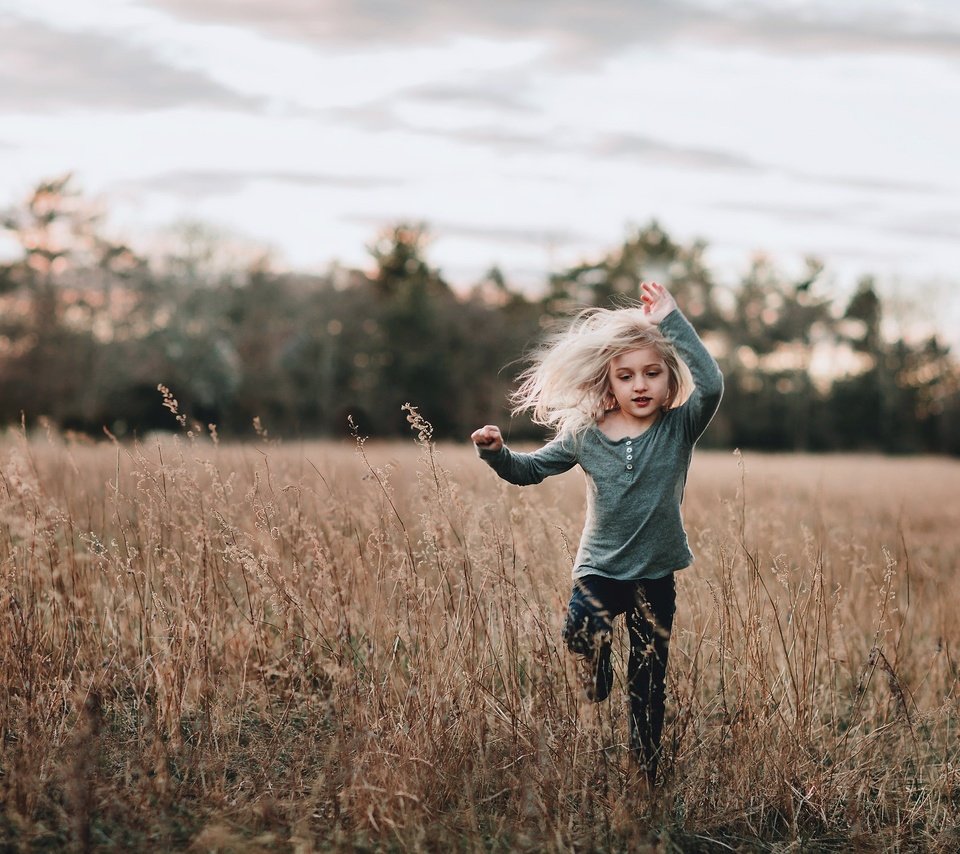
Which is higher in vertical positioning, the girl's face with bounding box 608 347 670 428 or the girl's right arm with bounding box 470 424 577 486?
the girl's face with bounding box 608 347 670 428

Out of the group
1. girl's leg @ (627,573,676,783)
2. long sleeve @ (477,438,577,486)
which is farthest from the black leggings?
long sleeve @ (477,438,577,486)

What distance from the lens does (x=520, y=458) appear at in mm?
3158

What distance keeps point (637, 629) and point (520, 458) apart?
2.39ft

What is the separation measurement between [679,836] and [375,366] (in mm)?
30134

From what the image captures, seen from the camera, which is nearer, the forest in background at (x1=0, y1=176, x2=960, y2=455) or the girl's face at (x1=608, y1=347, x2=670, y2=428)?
the girl's face at (x1=608, y1=347, x2=670, y2=428)

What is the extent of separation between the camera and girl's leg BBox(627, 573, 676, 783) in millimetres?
3088

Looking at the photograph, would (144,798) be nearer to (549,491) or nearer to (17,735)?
(17,735)

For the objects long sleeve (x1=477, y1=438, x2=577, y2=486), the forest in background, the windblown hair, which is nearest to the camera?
long sleeve (x1=477, y1=438, x2=577, y2=486)

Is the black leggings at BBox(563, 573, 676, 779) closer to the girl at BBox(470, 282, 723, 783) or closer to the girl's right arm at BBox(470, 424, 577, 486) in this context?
the girl at BBox(470, 282, 723, 783)

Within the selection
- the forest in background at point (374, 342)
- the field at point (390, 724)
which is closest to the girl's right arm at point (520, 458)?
the field at point (390, 724)

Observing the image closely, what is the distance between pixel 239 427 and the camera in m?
30.6

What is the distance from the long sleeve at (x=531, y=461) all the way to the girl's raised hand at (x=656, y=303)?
1.78 ft

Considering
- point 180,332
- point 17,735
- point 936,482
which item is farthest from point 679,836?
point 180,332

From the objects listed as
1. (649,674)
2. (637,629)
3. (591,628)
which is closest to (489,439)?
(591,628)
